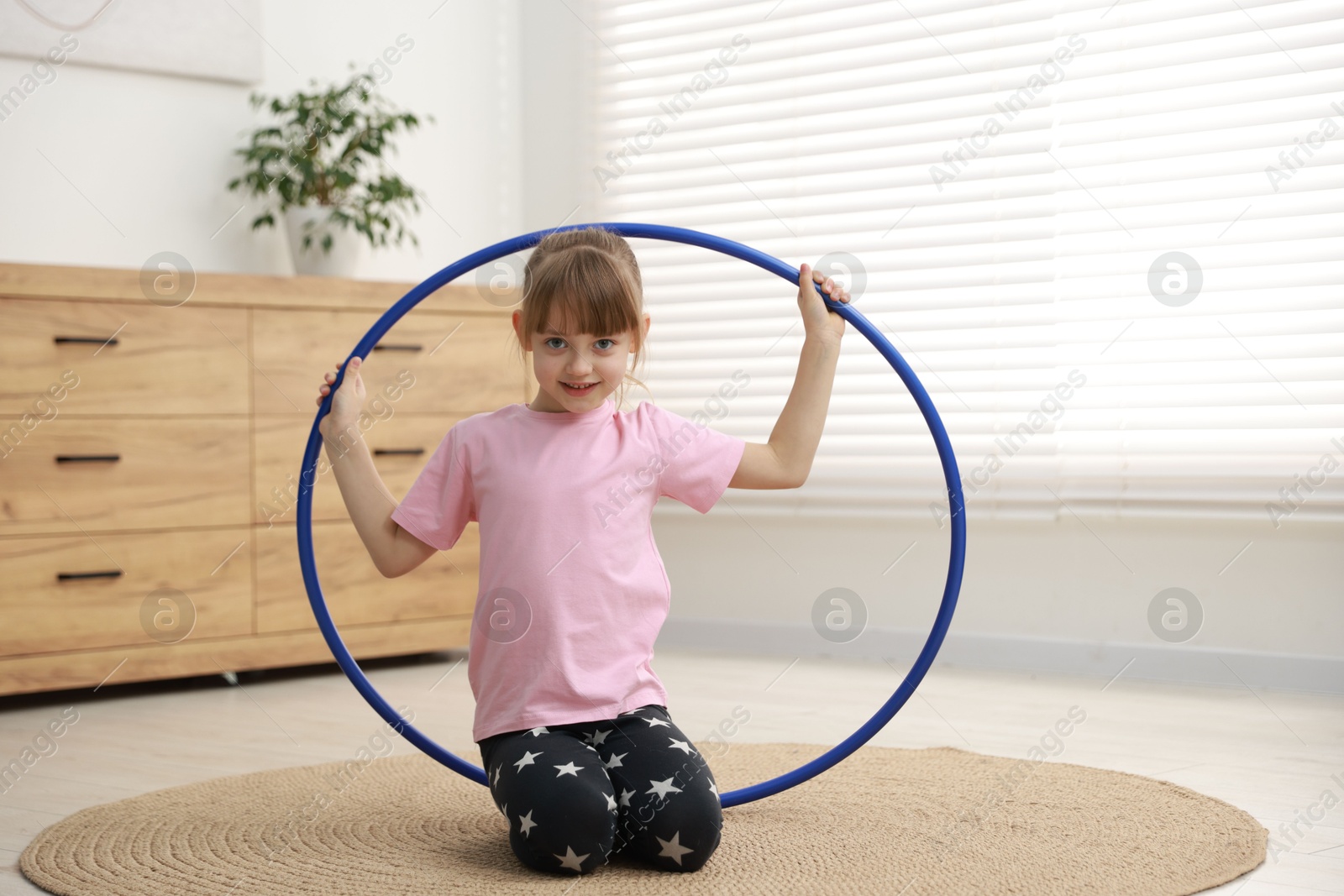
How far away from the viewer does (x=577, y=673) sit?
1695 mm

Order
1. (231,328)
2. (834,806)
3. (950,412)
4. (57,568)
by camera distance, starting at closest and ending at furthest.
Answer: (834,806) < (57,568) < (231,328) < (950,412)

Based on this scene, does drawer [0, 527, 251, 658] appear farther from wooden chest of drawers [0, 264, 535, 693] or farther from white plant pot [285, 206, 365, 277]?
white plant pot [285, 206, 365, 277]

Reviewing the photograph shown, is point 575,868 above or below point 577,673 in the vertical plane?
below

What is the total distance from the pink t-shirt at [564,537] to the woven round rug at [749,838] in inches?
8.6

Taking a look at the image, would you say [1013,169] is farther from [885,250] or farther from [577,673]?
[577,673]

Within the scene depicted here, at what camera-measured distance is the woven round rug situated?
1.61 metres

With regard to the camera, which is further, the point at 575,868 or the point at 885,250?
the point at 885,250

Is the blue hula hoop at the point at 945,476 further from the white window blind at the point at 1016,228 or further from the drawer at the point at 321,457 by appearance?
the white window blind at the point at 1016,228

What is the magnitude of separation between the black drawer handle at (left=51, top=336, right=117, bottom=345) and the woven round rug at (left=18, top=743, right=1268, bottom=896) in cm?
116

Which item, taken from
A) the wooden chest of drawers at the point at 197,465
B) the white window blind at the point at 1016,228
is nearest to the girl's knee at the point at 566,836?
the wooden chest of drawers at the point at 197,465

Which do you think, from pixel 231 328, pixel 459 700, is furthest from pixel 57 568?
pixel 459 700

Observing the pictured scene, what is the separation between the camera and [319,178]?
3439mm

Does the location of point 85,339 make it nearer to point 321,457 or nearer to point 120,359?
point 120,359

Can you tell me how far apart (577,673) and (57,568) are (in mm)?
1668
